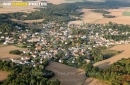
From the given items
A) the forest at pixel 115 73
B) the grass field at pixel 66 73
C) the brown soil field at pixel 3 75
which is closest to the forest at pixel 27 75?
the brown soil field at pixel 3 75

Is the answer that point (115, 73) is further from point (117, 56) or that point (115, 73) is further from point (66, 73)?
point (117, 56)

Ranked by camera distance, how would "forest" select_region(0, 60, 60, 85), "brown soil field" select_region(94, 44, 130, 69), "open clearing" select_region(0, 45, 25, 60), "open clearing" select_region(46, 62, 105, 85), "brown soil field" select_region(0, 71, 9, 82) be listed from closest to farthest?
"forest" select_region(0, 60, 60, 85) < "brown soil field" select_region(0, 71, 9, 82) < "open clearing" select_region(46, 62, 105, 85) < "brown soil field" select_region(94, 44, 130, 69) < "open clearing" select_region(0, 45, 25, 60)

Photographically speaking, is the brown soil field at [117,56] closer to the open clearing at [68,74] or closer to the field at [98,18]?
the open clearing at [68,74]

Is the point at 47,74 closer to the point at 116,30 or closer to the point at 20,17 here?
the point at 116,30

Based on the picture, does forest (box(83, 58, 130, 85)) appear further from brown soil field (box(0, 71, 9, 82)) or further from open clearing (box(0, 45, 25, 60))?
open clearing (box(0, 45, 25, 60))

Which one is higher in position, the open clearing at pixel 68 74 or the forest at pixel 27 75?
the forest at pixel 27 75

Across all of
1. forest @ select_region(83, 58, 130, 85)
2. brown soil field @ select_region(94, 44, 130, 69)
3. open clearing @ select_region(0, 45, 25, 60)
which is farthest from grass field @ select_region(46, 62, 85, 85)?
open clearing @ select_region(0, 45, 25, 60)

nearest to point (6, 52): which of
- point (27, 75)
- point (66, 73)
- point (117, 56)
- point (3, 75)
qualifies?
point (3, 75)

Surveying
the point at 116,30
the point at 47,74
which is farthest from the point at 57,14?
the point at 47,74
